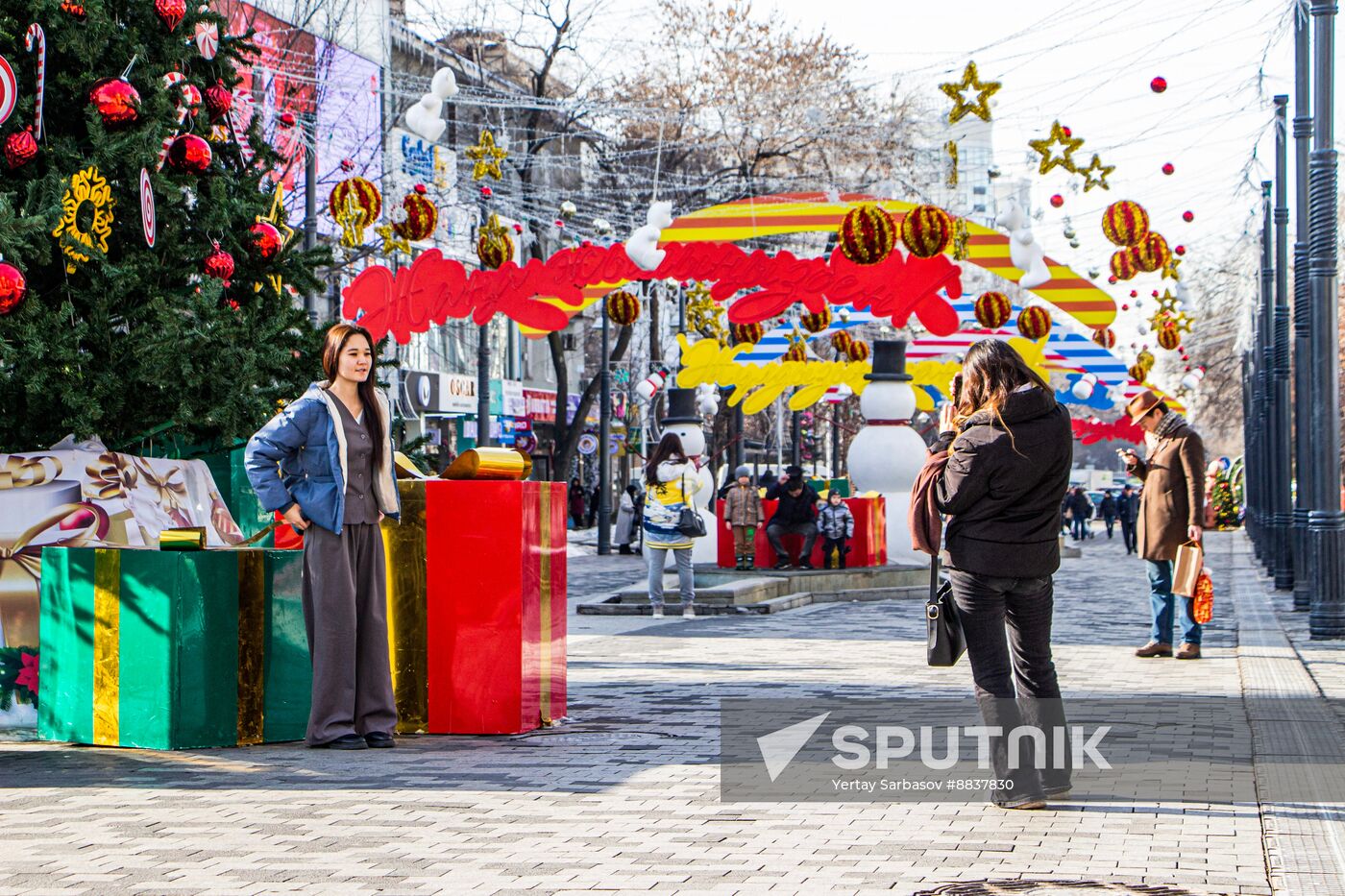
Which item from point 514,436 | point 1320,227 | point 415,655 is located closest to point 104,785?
point 415,655

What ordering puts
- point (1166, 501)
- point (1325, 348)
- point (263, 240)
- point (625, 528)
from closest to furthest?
point (263, 240) → point (1166, 501) → point (1325, 348) → point (625, 528)

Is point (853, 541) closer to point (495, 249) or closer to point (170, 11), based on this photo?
Answer: point (495, 249)

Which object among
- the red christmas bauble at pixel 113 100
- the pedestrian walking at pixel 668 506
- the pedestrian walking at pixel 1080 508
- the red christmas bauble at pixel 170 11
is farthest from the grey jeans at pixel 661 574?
the pedestrian walking at pixel 1080 508

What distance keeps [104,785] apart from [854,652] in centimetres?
691

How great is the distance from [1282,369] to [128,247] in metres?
18.9

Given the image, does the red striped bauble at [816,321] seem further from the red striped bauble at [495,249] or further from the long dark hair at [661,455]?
the long dark hair at [661,455]

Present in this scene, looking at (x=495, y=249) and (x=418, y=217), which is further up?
(x=418, y=217)

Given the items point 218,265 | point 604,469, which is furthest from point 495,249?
point 604,469

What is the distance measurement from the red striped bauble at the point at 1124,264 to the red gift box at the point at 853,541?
4223mm

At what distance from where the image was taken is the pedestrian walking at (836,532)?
891 inches

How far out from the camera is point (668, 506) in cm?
1672

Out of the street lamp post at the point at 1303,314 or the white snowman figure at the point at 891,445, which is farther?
the white snowman figure at the point at 891,445

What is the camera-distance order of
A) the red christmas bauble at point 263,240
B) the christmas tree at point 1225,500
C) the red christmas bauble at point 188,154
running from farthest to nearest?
the christmas tree at point 1225,500 < the red christmas bauble at point 263,240 < the red christmas bauble at point 188,154

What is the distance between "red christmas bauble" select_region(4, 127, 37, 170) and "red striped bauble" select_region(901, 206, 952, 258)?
374 inches
